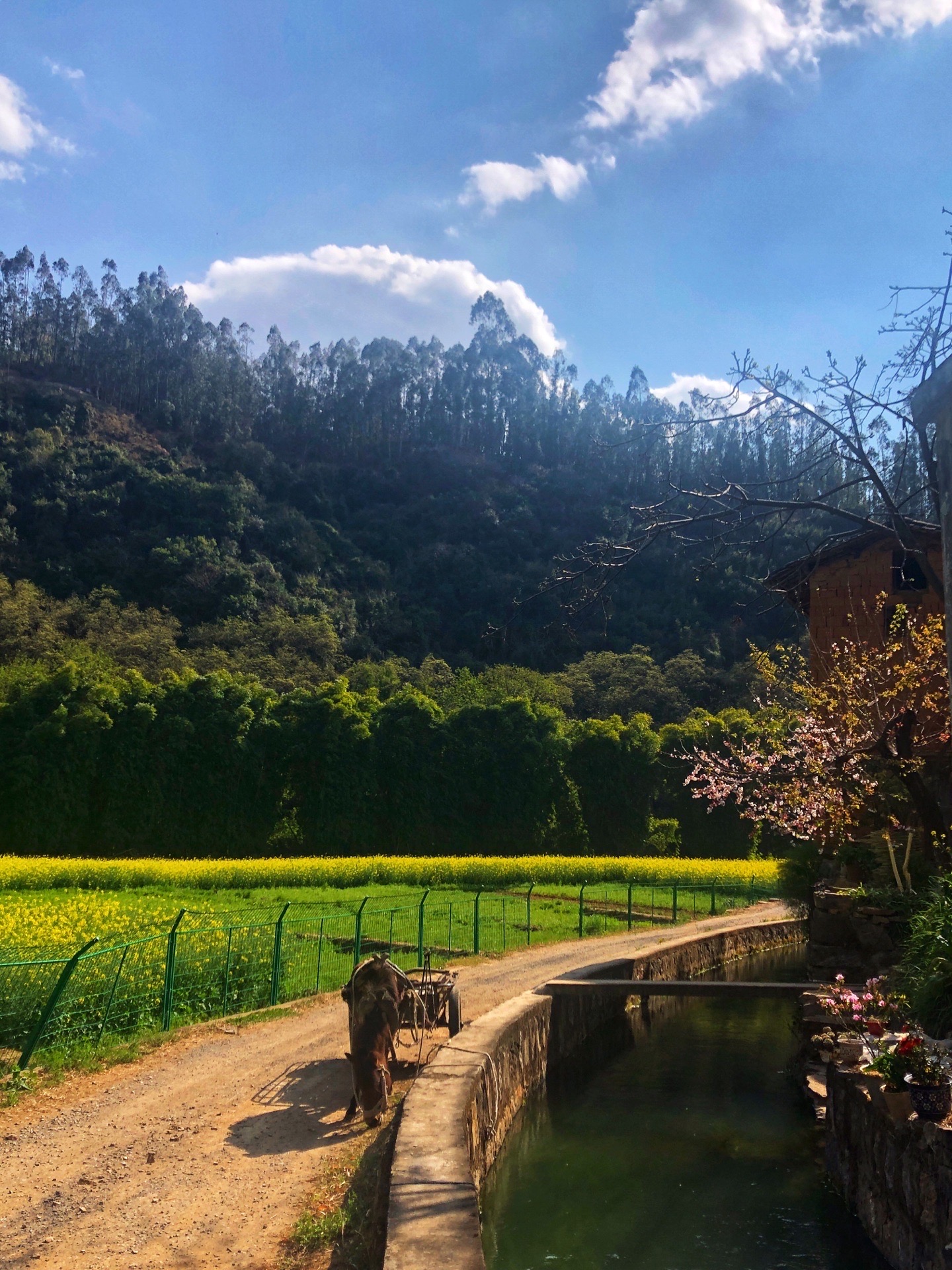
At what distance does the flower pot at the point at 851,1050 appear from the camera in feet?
25.9

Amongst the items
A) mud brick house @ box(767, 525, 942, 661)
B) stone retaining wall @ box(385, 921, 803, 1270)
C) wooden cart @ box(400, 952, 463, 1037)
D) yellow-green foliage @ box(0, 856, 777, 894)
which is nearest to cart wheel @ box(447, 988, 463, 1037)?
wooden cart @ box(400, 952, 463, 1037)

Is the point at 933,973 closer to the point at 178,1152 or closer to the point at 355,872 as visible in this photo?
the point at 178,1152

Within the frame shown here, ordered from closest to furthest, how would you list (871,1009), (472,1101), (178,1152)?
(178,1152)
(871,1009)
(472,1101)

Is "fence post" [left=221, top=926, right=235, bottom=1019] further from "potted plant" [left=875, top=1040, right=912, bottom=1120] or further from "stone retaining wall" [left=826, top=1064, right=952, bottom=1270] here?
"potted plant" [left=875, top=1040, right=912, bottom=1120]

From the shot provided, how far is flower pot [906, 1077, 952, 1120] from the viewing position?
581cm

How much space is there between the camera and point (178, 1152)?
7.08 meters

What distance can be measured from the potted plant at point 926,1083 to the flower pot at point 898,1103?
221 millimetres

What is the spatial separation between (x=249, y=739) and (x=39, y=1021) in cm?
3238

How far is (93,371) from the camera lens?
9150 cm

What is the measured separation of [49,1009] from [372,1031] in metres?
3.17

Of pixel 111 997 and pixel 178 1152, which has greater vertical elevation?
pixel 111 997

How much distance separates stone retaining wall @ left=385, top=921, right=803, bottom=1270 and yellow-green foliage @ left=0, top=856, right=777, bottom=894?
41.6 feet

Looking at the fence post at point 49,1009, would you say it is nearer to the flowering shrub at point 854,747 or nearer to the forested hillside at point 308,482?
the flowering shrub at point 854,747

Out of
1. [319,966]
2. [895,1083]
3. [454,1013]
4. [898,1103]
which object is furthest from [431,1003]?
[895,1083]
